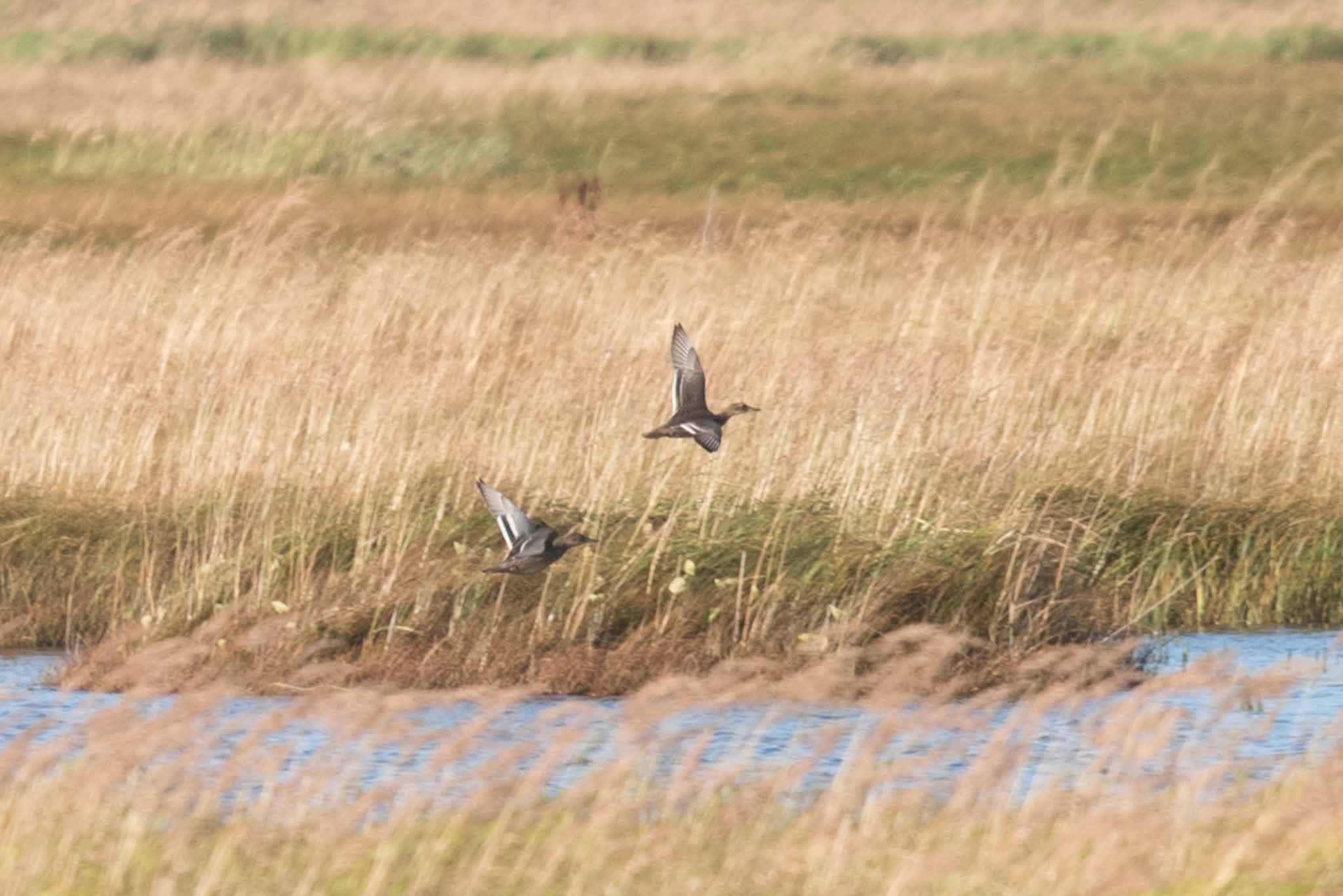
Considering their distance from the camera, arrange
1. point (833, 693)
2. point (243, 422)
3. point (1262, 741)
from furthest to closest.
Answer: point (243, 422), point (833, 693), point (1262, 741)

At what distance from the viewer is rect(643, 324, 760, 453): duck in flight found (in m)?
9.44

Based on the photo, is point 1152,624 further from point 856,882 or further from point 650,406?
point 856,882

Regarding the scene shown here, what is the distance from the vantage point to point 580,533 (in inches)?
393

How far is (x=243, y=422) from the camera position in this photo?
37.5 feet

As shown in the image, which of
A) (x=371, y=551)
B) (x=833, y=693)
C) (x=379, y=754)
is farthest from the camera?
(x=371, y=551)

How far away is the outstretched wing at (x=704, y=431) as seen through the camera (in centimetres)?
931

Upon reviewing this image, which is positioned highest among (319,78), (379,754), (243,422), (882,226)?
(319,78)

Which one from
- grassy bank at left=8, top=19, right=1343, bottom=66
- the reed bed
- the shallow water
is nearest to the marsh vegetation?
the shallow water

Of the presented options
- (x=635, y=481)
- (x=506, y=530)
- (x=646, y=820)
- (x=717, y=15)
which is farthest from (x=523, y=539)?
(x=717, y=15)

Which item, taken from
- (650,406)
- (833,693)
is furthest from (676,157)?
(833,693)

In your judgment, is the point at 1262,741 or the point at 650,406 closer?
the point at 1262,741

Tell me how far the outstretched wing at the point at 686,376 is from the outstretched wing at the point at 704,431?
5.5 inches

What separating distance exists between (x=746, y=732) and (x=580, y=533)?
2.08m

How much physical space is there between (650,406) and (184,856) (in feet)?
18.5
